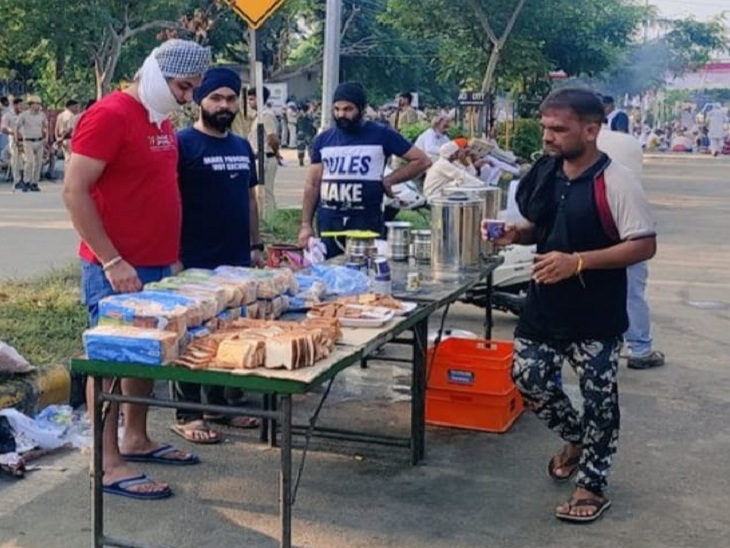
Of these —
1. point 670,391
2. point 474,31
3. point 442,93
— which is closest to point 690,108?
point 442,93

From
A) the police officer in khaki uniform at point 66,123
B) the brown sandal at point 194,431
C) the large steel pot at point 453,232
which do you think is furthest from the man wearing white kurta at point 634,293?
the police officer in khaki uniform at point 66,123

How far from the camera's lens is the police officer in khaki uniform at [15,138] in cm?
1938

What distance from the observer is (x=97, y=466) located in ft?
13.7

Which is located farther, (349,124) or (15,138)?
(15,138)

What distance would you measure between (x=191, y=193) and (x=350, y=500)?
181cm

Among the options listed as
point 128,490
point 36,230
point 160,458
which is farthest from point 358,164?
point 36,230

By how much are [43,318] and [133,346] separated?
13.1 feet

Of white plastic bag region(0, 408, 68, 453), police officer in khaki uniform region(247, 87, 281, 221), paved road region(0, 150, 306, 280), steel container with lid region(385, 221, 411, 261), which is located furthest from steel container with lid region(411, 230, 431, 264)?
police officer in khaki uniform region(247, 87, 281, 221)

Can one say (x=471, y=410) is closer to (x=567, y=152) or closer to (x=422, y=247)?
(x=422, y=247)

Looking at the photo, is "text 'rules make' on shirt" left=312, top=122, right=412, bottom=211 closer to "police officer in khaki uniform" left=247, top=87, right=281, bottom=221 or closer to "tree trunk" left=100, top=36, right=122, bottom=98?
"police officer in khaki uniform" left=247, top=87, right=281, bottom=221

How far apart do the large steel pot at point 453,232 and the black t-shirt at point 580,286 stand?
1.22 meters

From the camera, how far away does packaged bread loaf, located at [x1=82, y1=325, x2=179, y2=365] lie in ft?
12.3

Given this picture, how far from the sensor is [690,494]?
5223mm

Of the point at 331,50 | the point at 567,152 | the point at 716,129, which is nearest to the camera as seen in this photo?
the point at 567,152
